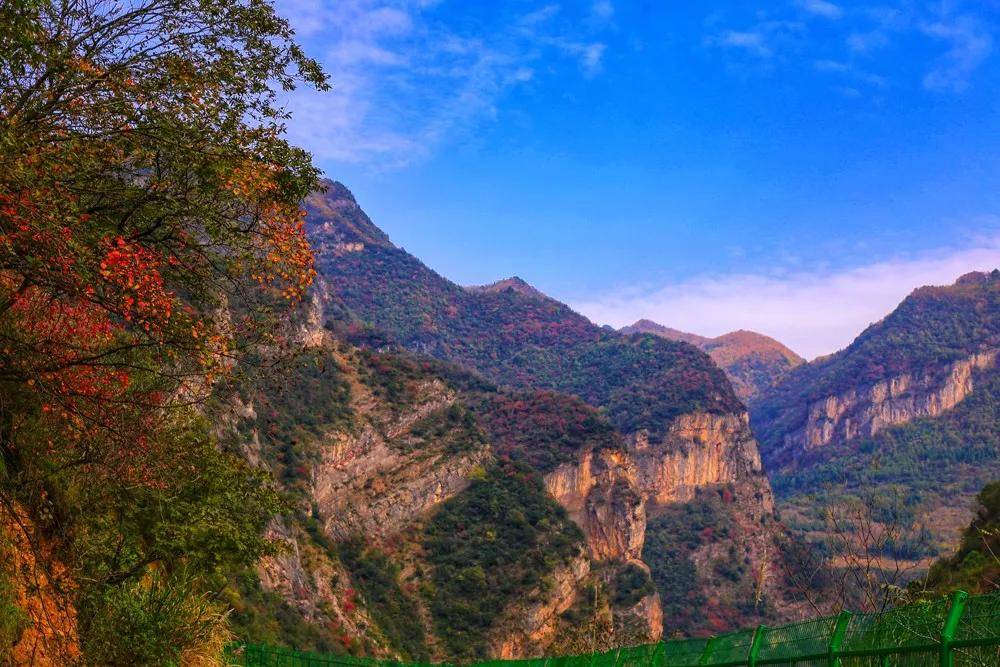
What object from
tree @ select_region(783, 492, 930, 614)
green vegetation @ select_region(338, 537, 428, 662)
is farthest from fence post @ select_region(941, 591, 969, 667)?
green vegetation @ select_region(338, 537, 428, 662)

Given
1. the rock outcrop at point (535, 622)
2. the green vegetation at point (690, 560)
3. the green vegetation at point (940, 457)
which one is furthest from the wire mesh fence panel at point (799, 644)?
the green vegetation at point (940, 457)

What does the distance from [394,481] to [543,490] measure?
2084cm

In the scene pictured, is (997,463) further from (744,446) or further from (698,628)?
(698,628)

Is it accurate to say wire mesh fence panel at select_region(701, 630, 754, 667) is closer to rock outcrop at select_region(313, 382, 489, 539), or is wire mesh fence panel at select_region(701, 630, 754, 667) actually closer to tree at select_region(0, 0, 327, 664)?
tree at select_region(0, 0, 327, 664)

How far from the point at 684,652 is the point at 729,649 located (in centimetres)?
120

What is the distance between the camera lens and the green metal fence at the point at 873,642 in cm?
404

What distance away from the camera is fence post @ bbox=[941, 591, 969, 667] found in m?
4.00

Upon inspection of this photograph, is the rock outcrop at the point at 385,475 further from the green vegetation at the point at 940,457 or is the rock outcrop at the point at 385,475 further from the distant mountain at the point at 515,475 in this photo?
the green vegetation at the point at 940,457

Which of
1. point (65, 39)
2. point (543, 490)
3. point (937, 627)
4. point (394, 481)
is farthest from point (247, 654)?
point (543, 490)

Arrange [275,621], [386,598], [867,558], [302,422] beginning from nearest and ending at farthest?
[867,558], [275,621], [386,598], [302,422]

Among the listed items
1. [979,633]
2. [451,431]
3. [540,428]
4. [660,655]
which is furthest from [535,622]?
[979,633]

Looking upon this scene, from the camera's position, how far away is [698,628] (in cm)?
11144

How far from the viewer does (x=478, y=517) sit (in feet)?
271

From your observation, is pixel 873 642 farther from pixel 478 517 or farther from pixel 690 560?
pixel 690 560
